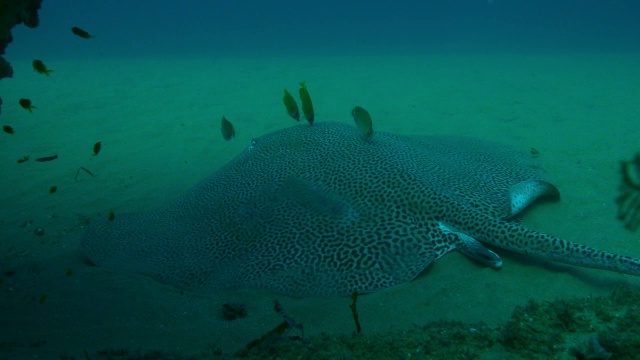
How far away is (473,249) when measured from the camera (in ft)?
15.4

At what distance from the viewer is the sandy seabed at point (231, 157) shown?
13.5 feet

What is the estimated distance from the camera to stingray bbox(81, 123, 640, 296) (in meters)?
4.35

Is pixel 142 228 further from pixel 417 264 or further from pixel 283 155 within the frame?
pixel 417 264

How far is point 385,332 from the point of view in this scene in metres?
3.76

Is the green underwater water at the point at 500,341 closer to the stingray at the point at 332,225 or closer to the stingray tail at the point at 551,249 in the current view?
the stingray tail at the point at 551,249

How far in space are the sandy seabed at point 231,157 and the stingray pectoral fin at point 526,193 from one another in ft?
1.05

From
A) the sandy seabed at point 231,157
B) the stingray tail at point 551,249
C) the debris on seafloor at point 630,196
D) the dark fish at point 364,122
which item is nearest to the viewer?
the stingray tail at point 551,249

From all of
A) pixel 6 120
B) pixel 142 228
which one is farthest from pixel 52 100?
pixel 142 228

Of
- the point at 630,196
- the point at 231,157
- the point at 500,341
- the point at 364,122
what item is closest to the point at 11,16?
the point at 364,122

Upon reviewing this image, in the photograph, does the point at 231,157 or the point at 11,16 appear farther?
the point at 231,157

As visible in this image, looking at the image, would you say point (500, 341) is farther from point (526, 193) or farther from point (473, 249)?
point (526, 193)

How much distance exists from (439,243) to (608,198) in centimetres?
368

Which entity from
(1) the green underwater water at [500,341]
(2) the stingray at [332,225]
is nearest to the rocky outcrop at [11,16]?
(2) the stingray at [332,225]

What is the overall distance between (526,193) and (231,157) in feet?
22.6
